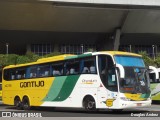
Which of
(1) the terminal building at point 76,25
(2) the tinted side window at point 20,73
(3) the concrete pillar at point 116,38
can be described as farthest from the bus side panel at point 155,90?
(3) the concrete pillar at point 116,38

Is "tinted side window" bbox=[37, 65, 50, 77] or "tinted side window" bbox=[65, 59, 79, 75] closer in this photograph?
"tinted side window" bbox=[65, 59, 79, 75]

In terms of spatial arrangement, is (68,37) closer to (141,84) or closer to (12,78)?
(12,78)

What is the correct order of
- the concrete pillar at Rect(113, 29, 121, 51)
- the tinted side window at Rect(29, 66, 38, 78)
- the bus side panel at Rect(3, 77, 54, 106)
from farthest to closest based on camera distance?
the concrete pillar at Rect(113, 29, 121, 51) → the tinted side window at Rect(29, 66, 38, 78) → the bus side panel at Rect(3, 77, 54, 106)

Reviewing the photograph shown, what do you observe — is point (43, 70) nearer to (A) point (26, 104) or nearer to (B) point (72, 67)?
(B) point (72, 67)

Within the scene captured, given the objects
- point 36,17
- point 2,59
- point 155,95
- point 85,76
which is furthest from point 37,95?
point 36,17

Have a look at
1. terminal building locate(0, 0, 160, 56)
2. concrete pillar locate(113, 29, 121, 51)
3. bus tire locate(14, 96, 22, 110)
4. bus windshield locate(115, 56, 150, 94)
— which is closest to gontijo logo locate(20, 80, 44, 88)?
bus tire locate(14, 96, 22, 110)

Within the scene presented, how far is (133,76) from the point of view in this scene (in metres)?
16.5

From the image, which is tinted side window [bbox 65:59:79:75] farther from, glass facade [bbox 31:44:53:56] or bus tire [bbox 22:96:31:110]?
glass facade [bbox 31:44:53:56]

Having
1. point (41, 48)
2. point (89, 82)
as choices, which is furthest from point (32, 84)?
point (41, 48)

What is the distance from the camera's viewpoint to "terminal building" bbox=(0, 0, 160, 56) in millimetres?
49500

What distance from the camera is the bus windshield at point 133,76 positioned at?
16.2m

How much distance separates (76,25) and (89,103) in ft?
125

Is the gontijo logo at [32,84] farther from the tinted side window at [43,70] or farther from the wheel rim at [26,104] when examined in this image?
the wheel rim at [26,104]

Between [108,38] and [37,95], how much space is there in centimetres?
4027
